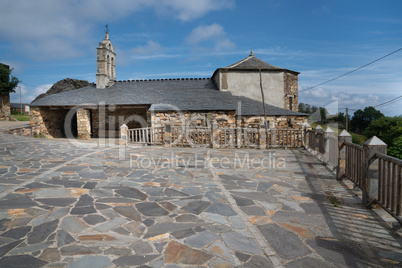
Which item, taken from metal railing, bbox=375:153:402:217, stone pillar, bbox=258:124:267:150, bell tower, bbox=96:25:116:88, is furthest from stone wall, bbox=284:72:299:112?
metal railing, bbox=375:153:402:217

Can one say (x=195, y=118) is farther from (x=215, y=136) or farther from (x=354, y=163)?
(x=354, y=163)

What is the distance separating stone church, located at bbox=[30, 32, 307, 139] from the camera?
18766 millimetres

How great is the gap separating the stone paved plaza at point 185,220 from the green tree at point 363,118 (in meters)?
63.6

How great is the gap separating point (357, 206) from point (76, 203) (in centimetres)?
493

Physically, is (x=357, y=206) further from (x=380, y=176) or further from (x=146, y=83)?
(x=146, y=83)

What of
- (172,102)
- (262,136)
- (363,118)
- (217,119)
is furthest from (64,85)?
(363,118)

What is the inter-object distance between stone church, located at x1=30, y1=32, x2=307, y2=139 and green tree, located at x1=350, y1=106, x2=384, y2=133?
4643 cm

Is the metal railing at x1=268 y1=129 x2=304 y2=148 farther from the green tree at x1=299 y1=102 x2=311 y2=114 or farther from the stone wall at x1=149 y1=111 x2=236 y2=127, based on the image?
the green tree at x1=299 y1=102 x2=311 y2=114

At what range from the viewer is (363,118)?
199ft

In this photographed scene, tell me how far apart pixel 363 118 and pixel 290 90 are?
4768 centimetres

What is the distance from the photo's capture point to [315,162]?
8.59m

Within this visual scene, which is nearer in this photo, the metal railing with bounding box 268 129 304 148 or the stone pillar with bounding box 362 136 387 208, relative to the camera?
the stone pillar with bounding box 362 136 387 208

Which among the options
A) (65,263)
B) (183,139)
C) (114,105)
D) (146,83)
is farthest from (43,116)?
(65,263)

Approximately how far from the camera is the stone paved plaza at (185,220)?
2.88m
